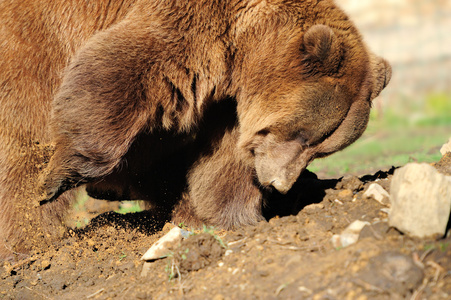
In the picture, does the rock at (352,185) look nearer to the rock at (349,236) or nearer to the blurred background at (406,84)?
the rock at (349,236)

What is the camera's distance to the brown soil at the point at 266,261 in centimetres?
269

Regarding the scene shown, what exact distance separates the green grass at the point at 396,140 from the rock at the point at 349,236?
3.80 meters

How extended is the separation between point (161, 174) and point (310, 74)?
1992 millimetres

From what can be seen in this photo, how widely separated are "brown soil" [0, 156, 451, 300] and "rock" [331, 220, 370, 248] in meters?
0.06

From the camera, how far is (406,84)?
52.5 feet

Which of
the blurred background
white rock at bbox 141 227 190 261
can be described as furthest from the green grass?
white rock at bbox 141 227 190 261

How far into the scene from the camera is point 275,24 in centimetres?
425

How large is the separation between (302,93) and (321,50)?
40cm

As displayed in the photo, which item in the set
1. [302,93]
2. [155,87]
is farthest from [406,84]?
[155,87]

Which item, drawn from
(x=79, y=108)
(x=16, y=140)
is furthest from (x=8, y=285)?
(x=79, y=108)

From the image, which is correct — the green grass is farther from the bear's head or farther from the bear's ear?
the bear's ear

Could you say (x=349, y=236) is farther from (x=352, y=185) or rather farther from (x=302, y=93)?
(x=302, y=93)

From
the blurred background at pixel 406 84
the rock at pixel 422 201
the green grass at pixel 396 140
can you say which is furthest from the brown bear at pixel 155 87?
the blurred background at pixel 406 84

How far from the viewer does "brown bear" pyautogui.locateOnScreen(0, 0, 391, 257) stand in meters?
4.00
